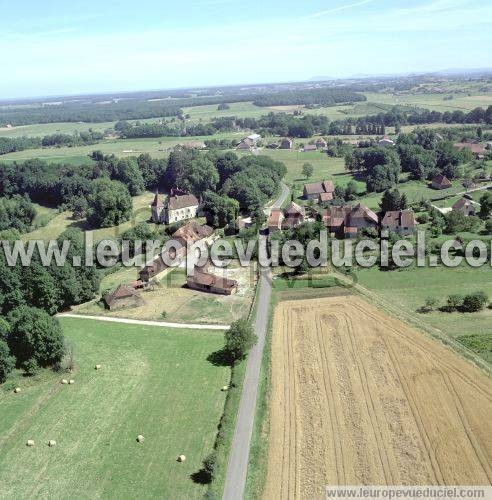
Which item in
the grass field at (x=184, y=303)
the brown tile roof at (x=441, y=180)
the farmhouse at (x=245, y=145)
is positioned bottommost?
the grass field at (x=184, y=303)

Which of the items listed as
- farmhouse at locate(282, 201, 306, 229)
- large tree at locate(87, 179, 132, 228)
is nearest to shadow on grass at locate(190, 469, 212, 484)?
farmhouse at locate(282, 201, 306, 229)

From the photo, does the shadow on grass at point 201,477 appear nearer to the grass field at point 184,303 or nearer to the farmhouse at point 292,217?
the grass field at point 184,303

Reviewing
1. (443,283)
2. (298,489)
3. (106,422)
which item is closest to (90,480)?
(106,422)

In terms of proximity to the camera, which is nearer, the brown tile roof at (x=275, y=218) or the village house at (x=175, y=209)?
the brown tile roof at (x=275, y=218)

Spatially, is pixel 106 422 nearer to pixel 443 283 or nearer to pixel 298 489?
pixel 298 489

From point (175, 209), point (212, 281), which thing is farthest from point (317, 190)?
point (212, 281)

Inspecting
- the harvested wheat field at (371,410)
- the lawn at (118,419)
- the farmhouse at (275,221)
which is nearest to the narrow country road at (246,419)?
the harvested wheat field at (371,410)

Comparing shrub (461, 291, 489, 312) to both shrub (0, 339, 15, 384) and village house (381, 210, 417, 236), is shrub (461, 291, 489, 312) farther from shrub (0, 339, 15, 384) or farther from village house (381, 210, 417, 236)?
shrub (0, 339, 15, 384)
